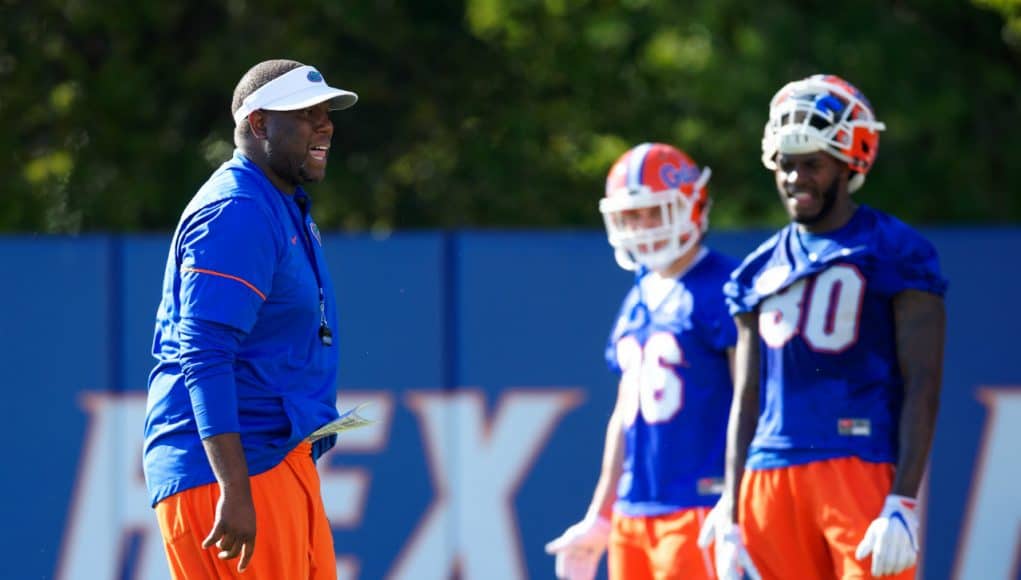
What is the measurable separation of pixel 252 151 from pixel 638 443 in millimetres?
1815

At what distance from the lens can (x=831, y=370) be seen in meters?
4.50

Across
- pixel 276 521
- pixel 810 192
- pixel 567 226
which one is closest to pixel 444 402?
pixel 810 192

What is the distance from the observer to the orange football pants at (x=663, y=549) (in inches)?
196

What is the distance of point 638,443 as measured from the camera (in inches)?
203

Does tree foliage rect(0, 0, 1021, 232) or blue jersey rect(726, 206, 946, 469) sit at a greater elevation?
tree foliage rect(0, 0, 1021, 232)

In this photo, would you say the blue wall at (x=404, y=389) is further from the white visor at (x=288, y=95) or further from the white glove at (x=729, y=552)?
the white visor at (x=288, y=95)

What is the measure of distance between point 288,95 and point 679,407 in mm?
1834

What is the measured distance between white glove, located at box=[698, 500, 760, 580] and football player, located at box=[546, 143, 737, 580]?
0.27 meters

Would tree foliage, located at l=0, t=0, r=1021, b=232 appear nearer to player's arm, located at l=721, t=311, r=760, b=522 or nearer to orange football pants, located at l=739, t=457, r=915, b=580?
player's arm, located at l=721, t=311, r=760, b=522

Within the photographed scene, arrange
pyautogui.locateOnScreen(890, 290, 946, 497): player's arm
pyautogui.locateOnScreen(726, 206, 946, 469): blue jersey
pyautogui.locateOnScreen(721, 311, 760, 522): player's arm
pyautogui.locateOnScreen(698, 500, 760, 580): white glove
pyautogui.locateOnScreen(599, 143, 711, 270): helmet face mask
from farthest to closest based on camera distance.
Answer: pyautogui.locateOnScreen(599, 143, 711, 270): helmet face mask < pyautogui.locateOnScreen(721, 311, 760, 522): player's arm < pyautogui.locateOnScreen(698, 500, 760, 580): white glove < pyautogui.locateOnScreen(726, 206, 946, 469): blue jersey < pyautogui.locateOnScreen(890, 290, 946, 497): player's arm

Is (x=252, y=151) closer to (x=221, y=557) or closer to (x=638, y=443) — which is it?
(x=221, y=557)

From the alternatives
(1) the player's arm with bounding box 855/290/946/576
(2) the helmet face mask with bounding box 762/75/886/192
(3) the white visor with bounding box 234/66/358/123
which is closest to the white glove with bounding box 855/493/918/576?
(1) the player's arm with bounding box 855/290/946/576

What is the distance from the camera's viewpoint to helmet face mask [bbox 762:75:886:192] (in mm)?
4609

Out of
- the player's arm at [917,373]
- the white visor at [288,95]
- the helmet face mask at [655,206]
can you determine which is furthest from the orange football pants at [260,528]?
the helmet face mask at [655,206]
